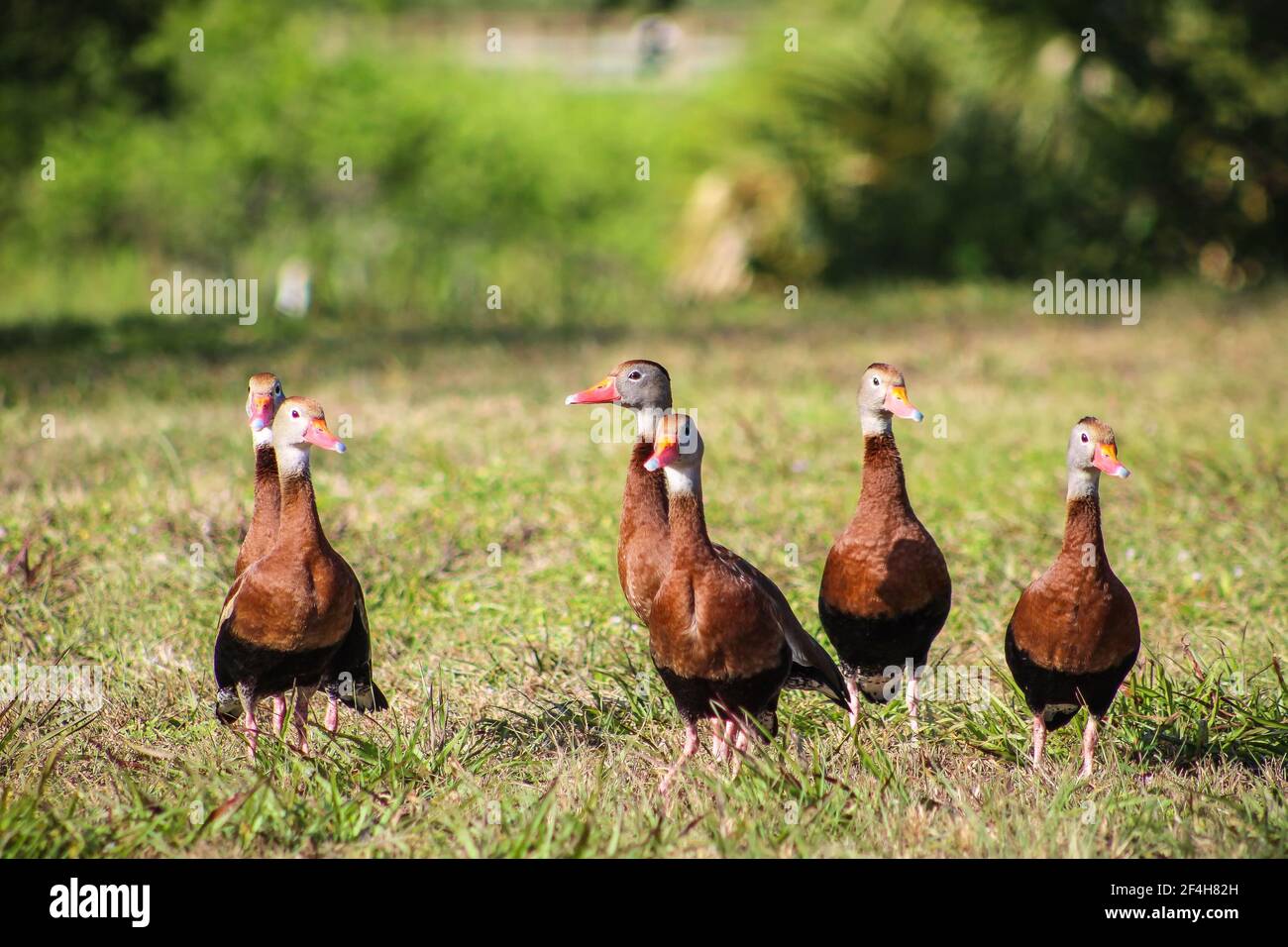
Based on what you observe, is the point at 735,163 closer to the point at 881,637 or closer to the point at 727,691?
the point at 881,637

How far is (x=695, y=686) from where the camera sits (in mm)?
3268

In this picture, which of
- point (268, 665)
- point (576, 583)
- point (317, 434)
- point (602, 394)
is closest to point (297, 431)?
point (317, 434)

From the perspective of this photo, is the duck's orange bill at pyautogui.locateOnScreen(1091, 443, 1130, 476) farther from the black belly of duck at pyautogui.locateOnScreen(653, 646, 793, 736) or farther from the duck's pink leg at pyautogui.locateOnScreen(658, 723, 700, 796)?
the duck's pink leg at pyautogui.locateOnScreen(658, 723, 700, 796)

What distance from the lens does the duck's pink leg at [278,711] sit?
11.8ft

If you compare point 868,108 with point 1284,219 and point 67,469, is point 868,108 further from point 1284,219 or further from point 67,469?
→ point 67,469

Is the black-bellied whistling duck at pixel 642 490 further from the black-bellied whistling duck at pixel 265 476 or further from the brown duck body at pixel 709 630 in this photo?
the black-bellied whistling duck at pixel 265 476

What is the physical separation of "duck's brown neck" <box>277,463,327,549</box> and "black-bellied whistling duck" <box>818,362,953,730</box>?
4.11ft

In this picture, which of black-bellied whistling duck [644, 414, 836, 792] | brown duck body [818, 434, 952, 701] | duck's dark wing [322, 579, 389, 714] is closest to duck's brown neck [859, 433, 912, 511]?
brown duck body [818, 434, 952, 701]

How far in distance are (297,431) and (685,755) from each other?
1.17 metres

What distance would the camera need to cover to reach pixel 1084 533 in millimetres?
3363

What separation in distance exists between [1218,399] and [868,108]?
6.64 metres

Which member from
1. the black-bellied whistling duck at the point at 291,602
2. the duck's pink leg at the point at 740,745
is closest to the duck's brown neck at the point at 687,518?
the duck's pink leg at the point at 740,745

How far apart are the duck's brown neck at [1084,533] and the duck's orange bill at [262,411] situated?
6.38ft

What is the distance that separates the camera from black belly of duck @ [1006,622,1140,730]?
3354 mm
